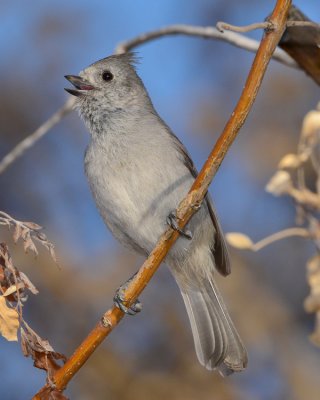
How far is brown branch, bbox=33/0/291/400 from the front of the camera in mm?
2164

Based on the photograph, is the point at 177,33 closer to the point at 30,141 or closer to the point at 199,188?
the point at 30,141

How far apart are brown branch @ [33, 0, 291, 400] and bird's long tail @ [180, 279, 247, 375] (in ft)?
4.01

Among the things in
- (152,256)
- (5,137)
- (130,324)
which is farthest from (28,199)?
(152,256)

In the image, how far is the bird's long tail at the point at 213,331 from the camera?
3.59 meters

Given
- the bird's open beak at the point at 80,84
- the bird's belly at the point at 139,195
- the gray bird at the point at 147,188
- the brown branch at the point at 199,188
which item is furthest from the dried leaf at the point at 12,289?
the bird's open beak at the point at 80,84

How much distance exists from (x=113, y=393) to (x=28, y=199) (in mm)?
1662

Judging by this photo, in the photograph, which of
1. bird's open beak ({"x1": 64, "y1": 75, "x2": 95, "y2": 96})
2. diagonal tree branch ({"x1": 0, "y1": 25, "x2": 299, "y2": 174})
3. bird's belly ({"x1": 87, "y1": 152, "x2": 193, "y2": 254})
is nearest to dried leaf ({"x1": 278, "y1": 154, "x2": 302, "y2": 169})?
diagonal tree branch ({"x1": 0, "y1": 25, "x2": 299, "y2": 174})

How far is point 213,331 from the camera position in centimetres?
389

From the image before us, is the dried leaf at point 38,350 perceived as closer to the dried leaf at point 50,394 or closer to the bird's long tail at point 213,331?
the dried leaf at point 50,394

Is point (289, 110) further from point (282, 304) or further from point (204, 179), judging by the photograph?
point (204, 179)

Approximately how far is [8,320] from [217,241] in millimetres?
1982

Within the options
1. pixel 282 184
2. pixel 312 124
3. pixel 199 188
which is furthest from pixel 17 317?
pixel 312 124

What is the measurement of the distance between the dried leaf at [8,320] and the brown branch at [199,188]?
171mm

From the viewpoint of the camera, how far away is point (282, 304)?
5211 mm
